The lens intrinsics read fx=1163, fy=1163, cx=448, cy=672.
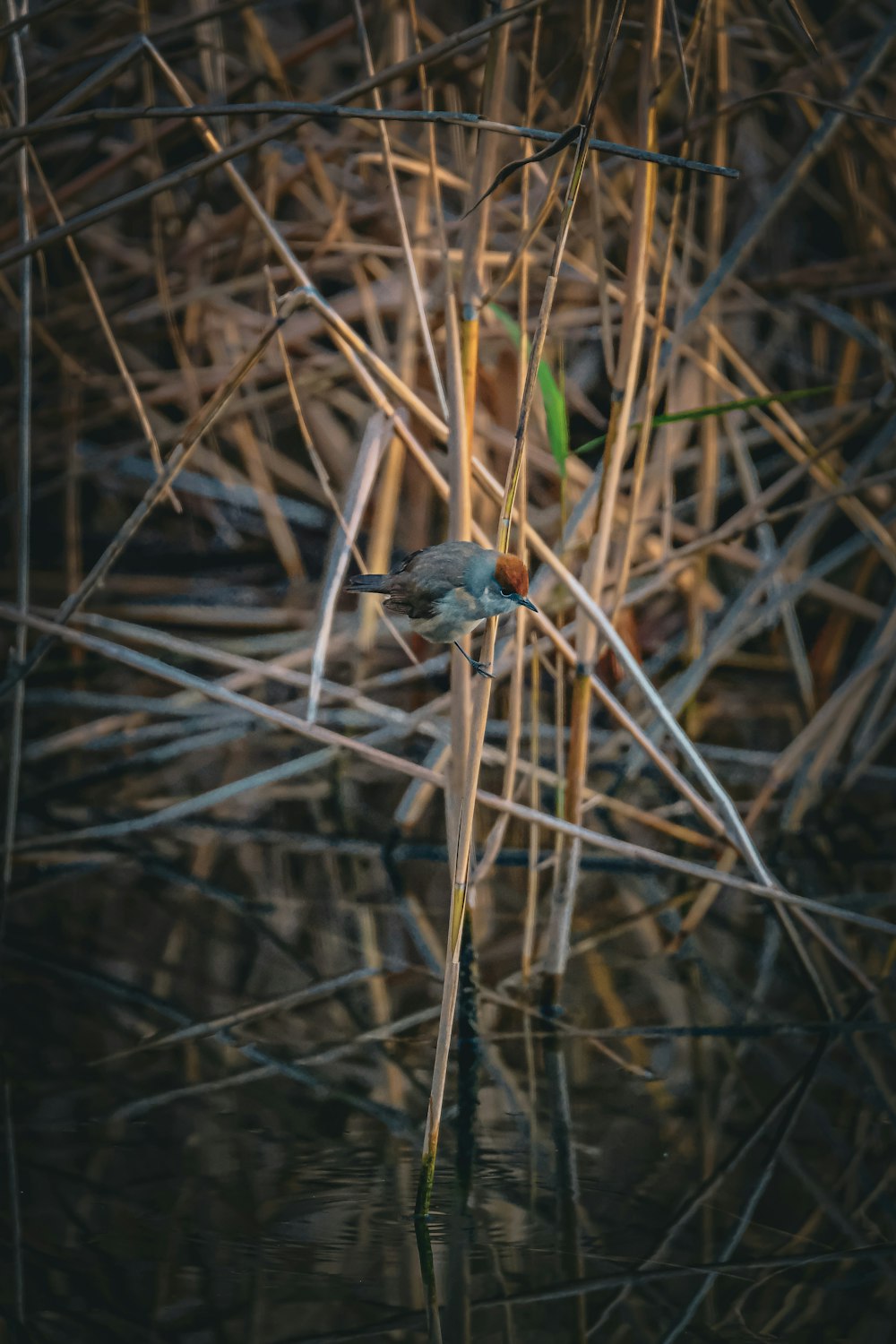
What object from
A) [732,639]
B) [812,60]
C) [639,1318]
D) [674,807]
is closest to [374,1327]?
[639,1318]

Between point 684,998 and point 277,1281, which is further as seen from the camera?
point 684,998

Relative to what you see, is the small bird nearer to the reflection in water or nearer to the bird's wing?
the bird's wing

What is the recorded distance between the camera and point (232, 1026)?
1503mm

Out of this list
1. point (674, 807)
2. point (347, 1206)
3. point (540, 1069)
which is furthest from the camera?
point (674, 807)

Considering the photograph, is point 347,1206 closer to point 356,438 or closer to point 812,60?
point 812,60

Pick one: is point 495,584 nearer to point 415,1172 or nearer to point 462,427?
point 462,427

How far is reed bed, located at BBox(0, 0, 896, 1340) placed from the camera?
125cm

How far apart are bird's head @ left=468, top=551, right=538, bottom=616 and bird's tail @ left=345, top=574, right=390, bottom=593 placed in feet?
0.35

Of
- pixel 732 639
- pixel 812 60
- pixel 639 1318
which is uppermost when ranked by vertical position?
pixel 812 60

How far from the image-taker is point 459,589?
3.12 feet

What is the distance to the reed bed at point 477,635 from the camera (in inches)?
49.3

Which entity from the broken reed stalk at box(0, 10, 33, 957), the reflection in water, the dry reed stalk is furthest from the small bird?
the broken reed stalk at box(0, 10, 33, 957)

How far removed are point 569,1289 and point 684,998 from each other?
1.96 ft

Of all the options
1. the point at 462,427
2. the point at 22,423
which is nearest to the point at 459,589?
the point at 462,427
